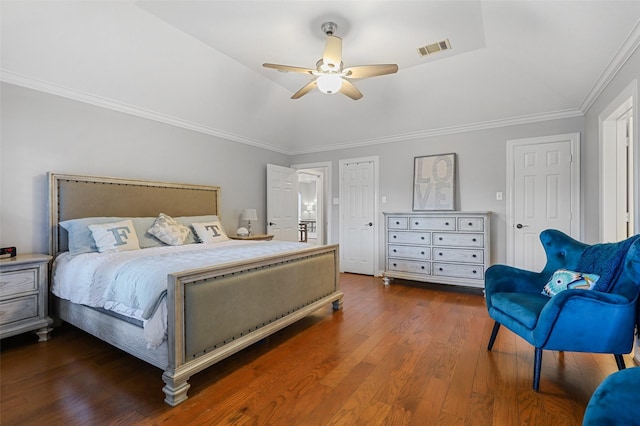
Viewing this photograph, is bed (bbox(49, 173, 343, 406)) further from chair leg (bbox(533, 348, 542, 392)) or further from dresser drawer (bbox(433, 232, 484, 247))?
chair leg (bbox(533, 348, 542, 392))

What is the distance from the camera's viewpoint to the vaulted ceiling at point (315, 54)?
8.36 ft

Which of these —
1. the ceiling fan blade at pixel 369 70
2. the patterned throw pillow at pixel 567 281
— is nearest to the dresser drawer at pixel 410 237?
the patterned throw pillow at pixel 567 281

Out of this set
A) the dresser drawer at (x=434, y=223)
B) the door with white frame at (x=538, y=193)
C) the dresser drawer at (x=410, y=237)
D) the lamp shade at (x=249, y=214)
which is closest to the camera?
the door with white frame at (x=538, y=193)

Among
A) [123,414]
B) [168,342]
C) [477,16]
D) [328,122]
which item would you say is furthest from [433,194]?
[123,414]

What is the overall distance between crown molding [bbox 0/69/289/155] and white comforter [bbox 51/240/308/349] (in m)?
1.62

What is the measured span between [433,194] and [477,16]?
95.3 inches

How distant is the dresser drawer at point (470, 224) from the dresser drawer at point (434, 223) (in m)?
0.09

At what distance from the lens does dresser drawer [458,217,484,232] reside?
397 cm

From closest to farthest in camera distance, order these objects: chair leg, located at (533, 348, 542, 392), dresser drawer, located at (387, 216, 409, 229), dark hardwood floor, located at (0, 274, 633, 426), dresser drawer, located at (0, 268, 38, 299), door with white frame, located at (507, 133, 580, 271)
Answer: dark hardwood floor, located at (0, 274, 633, 426) < chair leg, located at (533, 348, 542, 392) < dresser drawer, located at (0, 268, 38, 299) < door with white frame, located at (507, 133, 580, 271) < dresser drawer, located at (387, 216, 409, 229)

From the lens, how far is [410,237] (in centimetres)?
443

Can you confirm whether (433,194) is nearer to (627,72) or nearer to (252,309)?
(627,72)

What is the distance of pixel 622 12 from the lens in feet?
6.91

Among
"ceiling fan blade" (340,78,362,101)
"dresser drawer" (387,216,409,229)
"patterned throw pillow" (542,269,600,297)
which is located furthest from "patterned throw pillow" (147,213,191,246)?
"patterned throw pillow" (542,269,600,297)

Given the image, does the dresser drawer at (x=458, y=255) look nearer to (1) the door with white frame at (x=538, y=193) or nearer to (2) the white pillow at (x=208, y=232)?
(1) the door with white frame at (x=538, y=193)
